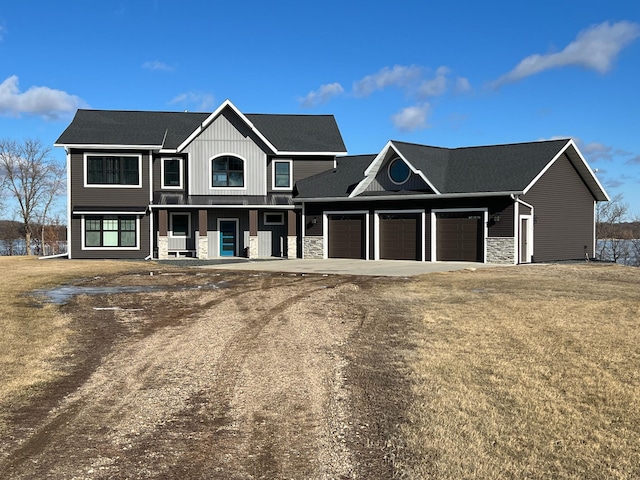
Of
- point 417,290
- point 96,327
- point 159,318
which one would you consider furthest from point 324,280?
point 96,327

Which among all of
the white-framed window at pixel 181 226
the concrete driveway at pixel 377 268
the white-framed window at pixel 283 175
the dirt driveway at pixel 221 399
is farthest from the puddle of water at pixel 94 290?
the white-framed window at pixel 283 175

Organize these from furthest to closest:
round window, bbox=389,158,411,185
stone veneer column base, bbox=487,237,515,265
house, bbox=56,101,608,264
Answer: round window, bbox=389,158,411,185 → house, bbox=56,101,608,264 → stone veneer column base, bbox=487,237,515,265

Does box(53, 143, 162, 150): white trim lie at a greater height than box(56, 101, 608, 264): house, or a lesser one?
greater

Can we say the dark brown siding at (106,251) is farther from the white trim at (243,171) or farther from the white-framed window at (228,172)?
the white-framed window at (228,172)

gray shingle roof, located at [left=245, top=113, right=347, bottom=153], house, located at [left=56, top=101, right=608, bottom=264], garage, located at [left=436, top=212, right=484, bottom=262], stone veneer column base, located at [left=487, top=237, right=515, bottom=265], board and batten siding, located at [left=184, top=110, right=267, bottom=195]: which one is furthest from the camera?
gray shingle roof, located at [left=245, top=113, right=347, bottom=153]

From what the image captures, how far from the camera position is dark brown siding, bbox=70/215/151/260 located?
31.6m

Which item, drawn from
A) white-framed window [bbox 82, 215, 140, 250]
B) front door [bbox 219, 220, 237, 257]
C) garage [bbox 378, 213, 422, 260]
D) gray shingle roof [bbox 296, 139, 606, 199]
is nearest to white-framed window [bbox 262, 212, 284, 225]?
front door [bbox 219, 220, 237, 257]

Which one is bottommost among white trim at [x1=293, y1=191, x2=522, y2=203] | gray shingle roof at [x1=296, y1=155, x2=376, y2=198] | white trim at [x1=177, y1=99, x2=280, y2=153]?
white trim at [x1=293, y1=191, x2=522, y2=203]

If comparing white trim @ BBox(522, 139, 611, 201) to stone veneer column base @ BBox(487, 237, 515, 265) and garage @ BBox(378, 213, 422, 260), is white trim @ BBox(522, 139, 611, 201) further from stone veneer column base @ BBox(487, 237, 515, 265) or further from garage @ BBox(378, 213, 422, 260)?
garage @ BBox(378, 213, 422, 260)

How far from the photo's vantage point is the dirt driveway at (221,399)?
4809 millimetres

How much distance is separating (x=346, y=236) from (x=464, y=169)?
22.7ft

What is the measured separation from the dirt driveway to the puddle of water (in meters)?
3.46

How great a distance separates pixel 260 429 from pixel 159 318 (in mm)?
6888

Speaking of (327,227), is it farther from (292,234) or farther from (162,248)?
(162,248)
